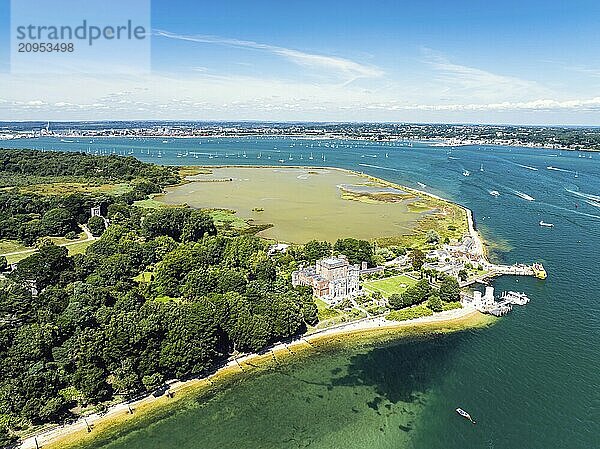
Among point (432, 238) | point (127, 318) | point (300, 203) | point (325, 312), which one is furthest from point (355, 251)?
point (300, 203)

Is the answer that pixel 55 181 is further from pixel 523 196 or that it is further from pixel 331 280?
pixel 523 196

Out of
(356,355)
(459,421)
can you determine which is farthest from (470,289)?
(459,421)

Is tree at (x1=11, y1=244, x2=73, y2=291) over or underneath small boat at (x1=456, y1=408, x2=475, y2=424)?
over

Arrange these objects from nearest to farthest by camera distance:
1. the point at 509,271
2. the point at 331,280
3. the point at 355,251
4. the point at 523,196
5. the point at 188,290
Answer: the point at 188,290
the point at 331,280
the point at 509,271
the point at 355,251
the point at 523,196

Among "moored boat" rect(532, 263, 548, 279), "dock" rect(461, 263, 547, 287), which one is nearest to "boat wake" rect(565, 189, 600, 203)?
"moored boat" rect(532, 263, 548, 279)

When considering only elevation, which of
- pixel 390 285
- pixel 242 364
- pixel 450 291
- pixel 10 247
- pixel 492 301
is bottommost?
pixel 242 364

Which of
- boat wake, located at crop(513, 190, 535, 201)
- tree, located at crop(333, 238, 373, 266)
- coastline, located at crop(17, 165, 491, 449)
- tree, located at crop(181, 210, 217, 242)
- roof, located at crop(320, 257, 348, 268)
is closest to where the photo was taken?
coastline, located at crop(17, 165, 491, 449)

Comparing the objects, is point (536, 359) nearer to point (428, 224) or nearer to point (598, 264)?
point (598, 264)

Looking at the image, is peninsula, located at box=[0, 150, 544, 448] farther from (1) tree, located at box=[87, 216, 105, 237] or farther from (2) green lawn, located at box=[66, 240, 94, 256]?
(2) green lawn, located at box=[66, 240, 94, 256]

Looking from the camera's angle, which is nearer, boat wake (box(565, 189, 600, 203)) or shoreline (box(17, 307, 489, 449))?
shoreline (box(17, 307, 489, 449))
